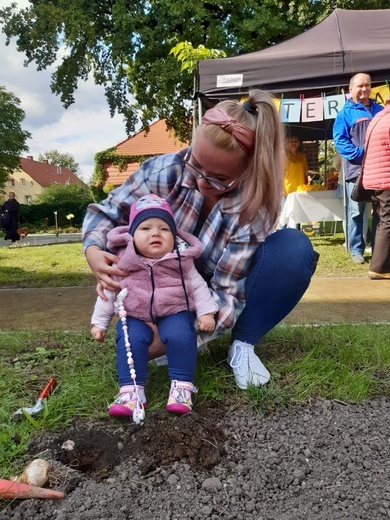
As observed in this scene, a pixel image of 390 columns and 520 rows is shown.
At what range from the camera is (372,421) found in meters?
1.46

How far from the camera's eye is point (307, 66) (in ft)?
16.9

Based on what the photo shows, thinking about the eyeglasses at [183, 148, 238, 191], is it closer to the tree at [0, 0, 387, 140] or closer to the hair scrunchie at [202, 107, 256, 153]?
the hair scrunchie at [202, 107, 256, 153]

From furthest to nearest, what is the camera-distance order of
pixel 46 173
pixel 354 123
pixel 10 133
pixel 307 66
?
pixel 46 173 < pixel 10 133 < pixel 307 66 < pixel 354 123

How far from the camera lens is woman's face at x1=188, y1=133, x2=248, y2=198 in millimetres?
1601

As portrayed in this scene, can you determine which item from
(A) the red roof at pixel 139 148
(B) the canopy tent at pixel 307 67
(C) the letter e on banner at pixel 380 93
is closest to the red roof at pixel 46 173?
(A) the red roof at pixel 139 148

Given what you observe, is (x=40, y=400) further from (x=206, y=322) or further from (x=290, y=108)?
(x=290, y=108)

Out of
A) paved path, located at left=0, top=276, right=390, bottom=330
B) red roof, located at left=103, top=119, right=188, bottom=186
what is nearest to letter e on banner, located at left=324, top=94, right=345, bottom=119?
paved path, located at left=0, top=276, right=390, bottom=330

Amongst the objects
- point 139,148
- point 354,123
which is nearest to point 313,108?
point 354,123

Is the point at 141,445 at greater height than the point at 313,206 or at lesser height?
lesser

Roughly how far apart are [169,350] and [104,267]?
37cm

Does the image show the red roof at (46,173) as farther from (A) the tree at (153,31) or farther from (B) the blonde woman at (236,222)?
(B) the blonde woman at (236,222)

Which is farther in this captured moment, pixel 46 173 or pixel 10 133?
pixel 46 173

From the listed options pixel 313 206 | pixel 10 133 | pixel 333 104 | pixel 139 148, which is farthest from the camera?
pixel 10 133

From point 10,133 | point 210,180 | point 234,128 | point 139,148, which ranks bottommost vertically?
point 210,180
